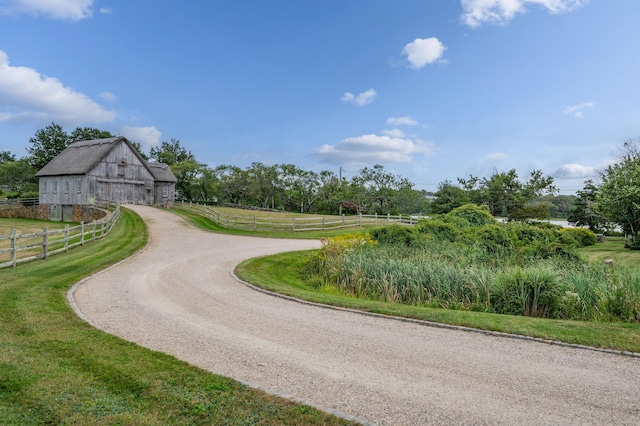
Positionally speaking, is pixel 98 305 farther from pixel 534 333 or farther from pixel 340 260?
pixel 534 333

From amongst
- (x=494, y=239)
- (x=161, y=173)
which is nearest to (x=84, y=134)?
(x=161, y=173)

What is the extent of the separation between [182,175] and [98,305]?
179 ft

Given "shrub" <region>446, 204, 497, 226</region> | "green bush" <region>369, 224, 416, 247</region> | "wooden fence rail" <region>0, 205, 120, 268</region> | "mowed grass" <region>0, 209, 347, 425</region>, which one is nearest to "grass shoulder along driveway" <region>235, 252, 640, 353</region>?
"mowed grass" <region>0, 209, 347, 425</region>

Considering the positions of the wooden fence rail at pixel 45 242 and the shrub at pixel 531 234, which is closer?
the wooden fence rail at pixel 45 242

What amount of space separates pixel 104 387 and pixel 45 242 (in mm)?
13516

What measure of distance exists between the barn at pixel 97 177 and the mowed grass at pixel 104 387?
3694cm

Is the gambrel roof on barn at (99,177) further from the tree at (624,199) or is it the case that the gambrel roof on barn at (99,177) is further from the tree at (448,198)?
the tree at (624,199)

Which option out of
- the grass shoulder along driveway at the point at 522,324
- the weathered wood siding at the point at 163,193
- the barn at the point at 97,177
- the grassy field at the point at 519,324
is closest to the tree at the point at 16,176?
the barn at the point at 97,177

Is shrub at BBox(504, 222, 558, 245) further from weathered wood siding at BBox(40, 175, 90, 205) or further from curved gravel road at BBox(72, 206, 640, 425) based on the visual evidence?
weathered wood siding at BBox(40, 175, 90, 205)

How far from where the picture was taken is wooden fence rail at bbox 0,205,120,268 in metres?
14.1

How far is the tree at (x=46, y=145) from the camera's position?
202 feet

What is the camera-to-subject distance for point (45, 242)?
51.7 ft

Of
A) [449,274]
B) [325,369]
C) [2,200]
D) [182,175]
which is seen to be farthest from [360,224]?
[2,200]

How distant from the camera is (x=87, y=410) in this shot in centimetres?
450
